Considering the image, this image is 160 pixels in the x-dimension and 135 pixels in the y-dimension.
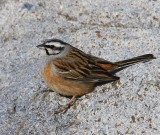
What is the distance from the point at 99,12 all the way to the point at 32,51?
152cm

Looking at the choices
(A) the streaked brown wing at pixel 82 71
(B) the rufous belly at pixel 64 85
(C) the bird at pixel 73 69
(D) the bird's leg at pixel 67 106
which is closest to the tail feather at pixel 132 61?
(C) the bird at pixel 73 69

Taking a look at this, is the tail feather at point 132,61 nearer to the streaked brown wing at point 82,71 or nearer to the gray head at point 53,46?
the streaked brown wing at point 82,71

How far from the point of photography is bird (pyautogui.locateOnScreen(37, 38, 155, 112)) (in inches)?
283

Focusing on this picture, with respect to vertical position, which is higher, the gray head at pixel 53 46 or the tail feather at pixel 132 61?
the gray head at pixel 53 46

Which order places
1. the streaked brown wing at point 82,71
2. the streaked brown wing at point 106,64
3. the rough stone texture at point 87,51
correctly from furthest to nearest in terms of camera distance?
the streaked brown wing at point 106,64
the streaked brown wing at point 82,71
the rough stone texture at point 87,51

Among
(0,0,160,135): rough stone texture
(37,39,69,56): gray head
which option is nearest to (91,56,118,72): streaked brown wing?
(0,0,160,135): rough stone texture

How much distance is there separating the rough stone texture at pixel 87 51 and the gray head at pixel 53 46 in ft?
1.78

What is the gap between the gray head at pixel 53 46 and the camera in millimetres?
7402

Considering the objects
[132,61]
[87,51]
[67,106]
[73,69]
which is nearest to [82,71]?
[73,69]

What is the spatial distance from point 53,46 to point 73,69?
52cm

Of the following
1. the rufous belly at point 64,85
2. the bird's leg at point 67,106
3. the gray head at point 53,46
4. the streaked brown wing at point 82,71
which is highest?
the gray head at point 53,46

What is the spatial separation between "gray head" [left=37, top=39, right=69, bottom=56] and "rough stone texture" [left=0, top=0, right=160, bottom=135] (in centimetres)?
54

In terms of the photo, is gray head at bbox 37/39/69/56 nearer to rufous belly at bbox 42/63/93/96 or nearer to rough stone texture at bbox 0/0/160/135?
rufous belly at bbox 42/63/93/96

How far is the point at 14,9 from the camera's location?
9109 millimetres
